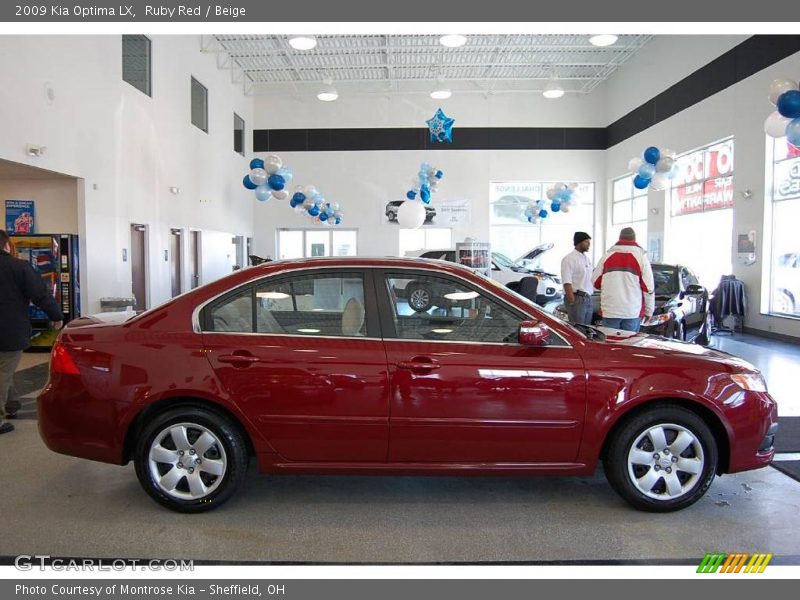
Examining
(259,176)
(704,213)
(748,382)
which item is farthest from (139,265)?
(704,213)

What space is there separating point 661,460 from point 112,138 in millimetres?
10596

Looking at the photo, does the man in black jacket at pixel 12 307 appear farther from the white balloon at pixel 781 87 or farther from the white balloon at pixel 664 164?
the white balloon at pixel 664 164

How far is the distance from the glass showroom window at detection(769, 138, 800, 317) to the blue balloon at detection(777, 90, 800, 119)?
4.39 meters

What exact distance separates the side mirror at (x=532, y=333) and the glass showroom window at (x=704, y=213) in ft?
39.6

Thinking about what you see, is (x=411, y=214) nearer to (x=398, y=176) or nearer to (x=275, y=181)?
(x=275, y=181)

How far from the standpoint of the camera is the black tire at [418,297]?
3494 millimetres

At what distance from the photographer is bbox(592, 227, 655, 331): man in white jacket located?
631cm

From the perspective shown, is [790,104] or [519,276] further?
[519,276]

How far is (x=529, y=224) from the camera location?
21.8m

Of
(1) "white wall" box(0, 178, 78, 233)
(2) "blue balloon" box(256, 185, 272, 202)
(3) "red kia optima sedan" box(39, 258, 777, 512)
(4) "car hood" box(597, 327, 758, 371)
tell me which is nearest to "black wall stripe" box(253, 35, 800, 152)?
(2) "blue balloon" box(256, 185, 272, 202)

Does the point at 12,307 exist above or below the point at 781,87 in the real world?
below

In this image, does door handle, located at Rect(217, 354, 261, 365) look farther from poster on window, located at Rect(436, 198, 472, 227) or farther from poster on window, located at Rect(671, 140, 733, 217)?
poster on window, located at Rect(436, 198, 472, 227)

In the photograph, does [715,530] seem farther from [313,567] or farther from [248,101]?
[248,101]

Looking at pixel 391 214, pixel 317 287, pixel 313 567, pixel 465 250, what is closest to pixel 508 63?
pixel 391 214
